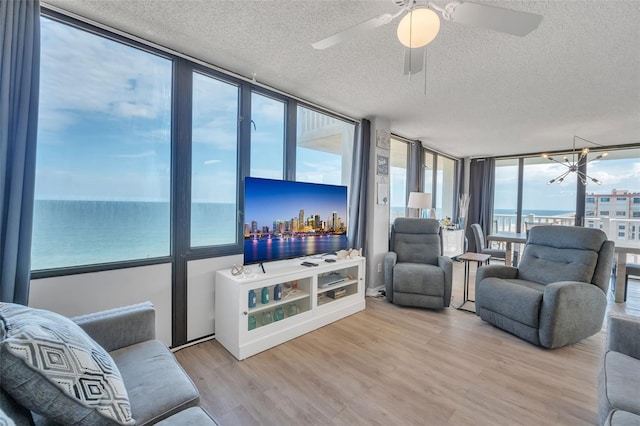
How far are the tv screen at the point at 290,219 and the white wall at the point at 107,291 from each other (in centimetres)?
72

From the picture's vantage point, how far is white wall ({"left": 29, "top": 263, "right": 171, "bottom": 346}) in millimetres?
1740

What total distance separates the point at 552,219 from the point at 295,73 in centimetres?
630

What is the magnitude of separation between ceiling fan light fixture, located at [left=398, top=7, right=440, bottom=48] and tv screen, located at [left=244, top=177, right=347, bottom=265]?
1.50m

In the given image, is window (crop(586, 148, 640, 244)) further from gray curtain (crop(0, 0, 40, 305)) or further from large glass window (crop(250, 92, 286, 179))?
gray curtain (crop(0, 0, 40, 305))

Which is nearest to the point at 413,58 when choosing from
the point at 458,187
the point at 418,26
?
the point at 418,26

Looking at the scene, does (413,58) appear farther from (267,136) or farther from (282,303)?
(282,303)

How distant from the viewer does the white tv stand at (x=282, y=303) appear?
2.17 m

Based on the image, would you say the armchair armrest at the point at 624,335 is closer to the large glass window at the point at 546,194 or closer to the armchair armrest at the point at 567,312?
the armchair armrest at the point at 567,312

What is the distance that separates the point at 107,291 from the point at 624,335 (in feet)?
10.7

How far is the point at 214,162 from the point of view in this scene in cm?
250

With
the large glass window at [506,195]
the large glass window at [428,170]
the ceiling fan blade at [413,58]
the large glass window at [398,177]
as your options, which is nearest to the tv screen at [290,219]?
the ceiling fan blade at [413,58]

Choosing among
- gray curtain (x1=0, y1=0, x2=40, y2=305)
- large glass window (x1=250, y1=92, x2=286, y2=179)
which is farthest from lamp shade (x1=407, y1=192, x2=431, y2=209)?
gray curtain (x1=0, y1=0, x2=40, y2=305)

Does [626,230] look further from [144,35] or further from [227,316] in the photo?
[144,35]

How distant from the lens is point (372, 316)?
3.00 meters
